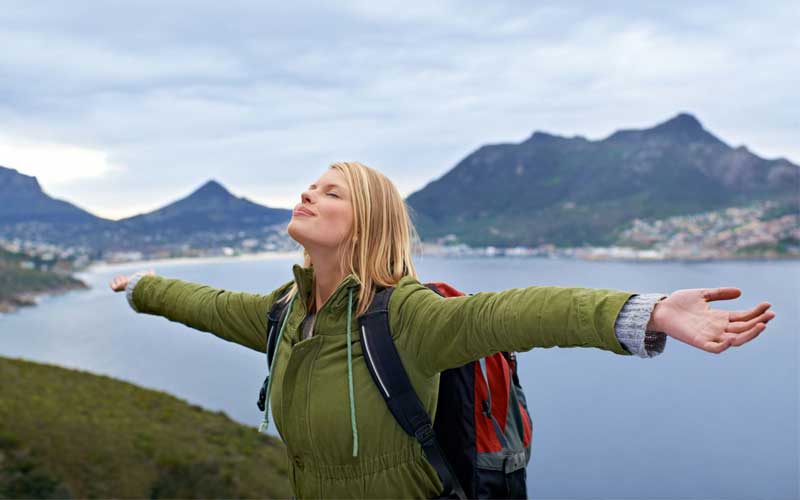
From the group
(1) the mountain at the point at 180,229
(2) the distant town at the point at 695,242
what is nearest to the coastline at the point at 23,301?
(2) the distant town at the point at 695,242

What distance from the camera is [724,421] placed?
35.9 metres

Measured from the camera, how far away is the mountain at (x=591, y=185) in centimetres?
6688

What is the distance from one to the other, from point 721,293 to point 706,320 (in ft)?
0.13

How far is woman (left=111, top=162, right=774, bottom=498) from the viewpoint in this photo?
40.2 inches

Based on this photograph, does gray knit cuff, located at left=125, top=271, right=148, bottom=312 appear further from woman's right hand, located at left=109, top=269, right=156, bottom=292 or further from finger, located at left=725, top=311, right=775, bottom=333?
finger, located at left=725, top=311, right=775, bottom=333

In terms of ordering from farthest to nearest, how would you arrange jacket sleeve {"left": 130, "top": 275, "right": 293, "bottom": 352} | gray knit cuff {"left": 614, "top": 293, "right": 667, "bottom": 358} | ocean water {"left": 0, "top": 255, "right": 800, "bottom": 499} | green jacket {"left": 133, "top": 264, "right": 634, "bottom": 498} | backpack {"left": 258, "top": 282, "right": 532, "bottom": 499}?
ocean water {"left": 0, "top": 255, "right": 800, "bottom": 499}
jacket sleeve {"left": 130, "top": 275, "right": 293, "bottom": 352}
backpack {"left": 258, "top": 282, "right": 532, "bottom": 499}
green jacket {"left": 133, "top": 264, "right": 634, "bottom": 498}
gray knit cuff {"left": 614, "top": 293, "right": 667, "bottom": 358}

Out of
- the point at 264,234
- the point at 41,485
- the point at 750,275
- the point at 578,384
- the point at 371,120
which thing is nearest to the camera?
the point at 41,485

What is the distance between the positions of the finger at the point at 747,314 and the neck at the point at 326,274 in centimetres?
74

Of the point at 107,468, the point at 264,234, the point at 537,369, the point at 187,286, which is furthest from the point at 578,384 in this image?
the point at 187,286

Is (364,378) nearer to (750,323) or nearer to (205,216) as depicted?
(750,323)

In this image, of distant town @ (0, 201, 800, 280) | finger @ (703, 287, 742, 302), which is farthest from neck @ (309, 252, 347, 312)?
distant town @ (0, 201, 800, 280)

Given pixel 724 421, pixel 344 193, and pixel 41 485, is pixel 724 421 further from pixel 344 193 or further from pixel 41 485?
pixel 344 193

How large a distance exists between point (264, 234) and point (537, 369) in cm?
1999

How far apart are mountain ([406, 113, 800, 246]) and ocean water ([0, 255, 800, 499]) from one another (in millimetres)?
8440
